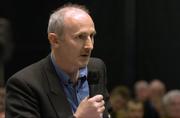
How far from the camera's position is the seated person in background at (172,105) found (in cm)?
608

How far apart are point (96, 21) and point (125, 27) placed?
0.44 metres

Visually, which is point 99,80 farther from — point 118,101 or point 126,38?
point 126,38

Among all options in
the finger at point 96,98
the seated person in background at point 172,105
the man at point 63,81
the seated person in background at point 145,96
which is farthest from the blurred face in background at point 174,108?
the finger at point 96,98

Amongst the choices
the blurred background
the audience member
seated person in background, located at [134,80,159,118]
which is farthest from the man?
the blurred background

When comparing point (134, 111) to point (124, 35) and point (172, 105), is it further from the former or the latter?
point (124, 35)

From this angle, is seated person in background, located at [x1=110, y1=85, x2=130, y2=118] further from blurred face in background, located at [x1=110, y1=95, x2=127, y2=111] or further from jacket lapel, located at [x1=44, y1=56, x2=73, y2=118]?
jacket lapel, located at [x1=44, y1=56, x2=73, y2=118]

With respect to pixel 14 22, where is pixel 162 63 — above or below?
below

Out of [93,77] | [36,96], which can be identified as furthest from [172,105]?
[36,96]

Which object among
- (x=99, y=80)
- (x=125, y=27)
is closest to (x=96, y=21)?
(x=125, y=27)

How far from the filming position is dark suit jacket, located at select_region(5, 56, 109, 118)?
2.75 meters

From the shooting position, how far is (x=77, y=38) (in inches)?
112

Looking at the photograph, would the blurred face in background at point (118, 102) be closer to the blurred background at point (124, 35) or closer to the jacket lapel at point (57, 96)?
the blurred background at point (124, 35)

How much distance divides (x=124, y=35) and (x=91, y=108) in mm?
5656

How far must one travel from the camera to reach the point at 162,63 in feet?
27.1
